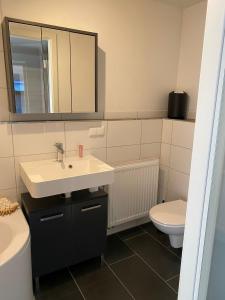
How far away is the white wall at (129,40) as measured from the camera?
1.84 m

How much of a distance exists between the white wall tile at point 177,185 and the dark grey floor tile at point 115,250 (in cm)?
72

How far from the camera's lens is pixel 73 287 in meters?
1.75

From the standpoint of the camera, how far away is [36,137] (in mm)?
1844

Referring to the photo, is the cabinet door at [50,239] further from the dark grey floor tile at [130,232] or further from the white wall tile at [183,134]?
the white wall tile at [183,134]

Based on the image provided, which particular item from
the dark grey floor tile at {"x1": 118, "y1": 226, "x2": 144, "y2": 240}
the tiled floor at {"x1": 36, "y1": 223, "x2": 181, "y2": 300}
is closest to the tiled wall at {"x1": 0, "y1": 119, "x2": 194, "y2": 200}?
the dark grey floor tile at {"x1": 118, "y1": 226, "x2": 144, "y2": 240}

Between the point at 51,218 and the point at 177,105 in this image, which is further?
the point at 177,105

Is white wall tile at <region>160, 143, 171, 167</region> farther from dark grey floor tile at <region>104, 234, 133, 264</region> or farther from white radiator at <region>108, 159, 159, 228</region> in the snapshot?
dark grey floor tile at <region>104, 234, 133, 264</region>

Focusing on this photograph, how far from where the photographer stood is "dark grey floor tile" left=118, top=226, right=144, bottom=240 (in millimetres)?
2400

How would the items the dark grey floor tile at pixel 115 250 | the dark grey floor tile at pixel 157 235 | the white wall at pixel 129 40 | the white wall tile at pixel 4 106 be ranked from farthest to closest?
1. the dark grey floor tile at pixel 157 235
2. the dark grey floor tile at pixel 115 250
3. the white wall at pixel 129 40
4. the white wall tile at pixel 4 106

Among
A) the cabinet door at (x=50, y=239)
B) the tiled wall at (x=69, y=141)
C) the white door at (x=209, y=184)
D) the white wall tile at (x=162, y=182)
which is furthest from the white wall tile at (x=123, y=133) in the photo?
the white door at (x=209, y=184)

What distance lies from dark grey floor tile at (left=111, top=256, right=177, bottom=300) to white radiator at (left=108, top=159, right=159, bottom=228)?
41 cm

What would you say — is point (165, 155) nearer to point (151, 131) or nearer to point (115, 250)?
point (151, 131)

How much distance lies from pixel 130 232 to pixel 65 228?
98cm

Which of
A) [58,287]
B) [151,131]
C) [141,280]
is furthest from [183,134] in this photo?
[58,287]
